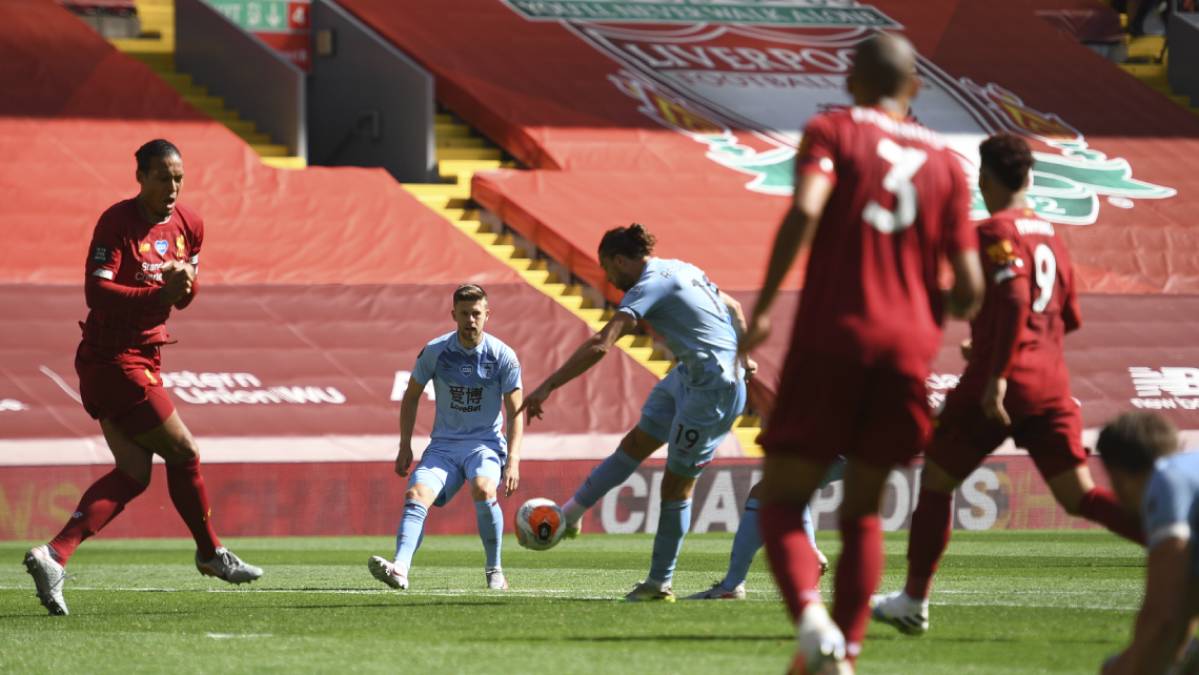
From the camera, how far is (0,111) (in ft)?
77.8

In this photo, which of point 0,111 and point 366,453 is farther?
point 0,111

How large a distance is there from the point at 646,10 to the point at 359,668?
965 inches

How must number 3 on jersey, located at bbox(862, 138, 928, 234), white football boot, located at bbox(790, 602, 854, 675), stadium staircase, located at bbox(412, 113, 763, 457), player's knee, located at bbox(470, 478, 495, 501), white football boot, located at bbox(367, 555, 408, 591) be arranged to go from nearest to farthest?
white football boot, located at bbox(790, 602, 854, 675) < number 3 on jersey, located at bbox(862, 138, 928, 234) < white football boot, located at bbox(367, 555, 408, 591) < player's knee, located at bbox(470, 478, 495, 501) < stadium staircase, located at bbox(412, 113, 763, 457)

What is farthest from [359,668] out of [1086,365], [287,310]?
[1086,365]

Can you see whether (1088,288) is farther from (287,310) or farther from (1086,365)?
(287,310)

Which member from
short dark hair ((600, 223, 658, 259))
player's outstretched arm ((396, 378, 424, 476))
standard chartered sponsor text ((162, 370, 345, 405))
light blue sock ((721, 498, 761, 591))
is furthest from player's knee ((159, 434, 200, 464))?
standard chartered sponsor text ((162, 370, 345, 405))

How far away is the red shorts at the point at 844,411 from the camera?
5.33 m

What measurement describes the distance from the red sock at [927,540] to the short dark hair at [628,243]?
2221 mm

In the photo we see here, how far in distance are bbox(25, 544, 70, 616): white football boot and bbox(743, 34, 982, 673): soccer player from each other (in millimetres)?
4446

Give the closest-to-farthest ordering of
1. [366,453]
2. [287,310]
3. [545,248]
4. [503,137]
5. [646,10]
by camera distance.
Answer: [366,453]
[287,310]
[545,248]
[503,137]
[646,10]

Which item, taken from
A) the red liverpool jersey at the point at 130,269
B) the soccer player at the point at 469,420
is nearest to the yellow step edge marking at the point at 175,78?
the soccer player at the point at 469,420

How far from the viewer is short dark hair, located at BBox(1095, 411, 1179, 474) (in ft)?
16.4

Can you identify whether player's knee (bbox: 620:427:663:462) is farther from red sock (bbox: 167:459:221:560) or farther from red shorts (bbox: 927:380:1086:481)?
red shorts (bbox: 927:380:1086:481)

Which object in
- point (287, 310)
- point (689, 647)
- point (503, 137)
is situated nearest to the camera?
point (689, 647)
